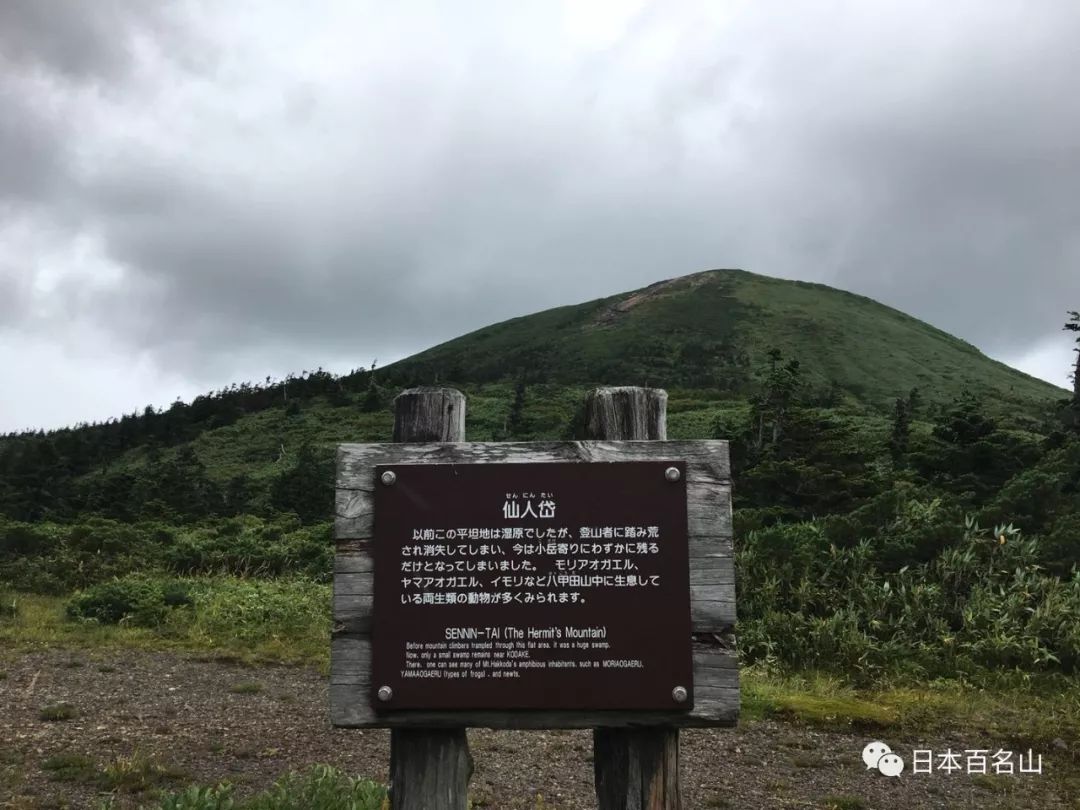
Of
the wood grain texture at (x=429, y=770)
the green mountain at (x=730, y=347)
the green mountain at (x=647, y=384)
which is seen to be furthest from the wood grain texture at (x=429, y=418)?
the green mountain at (x=730, y=347)

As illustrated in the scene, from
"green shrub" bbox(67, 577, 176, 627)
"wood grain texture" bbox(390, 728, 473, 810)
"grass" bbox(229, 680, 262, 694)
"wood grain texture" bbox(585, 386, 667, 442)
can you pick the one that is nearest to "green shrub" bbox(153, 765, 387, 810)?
"wood grain texture" bbox(390, 728, 473, 810)

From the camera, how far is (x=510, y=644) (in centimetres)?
266

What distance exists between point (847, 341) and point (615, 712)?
288ft

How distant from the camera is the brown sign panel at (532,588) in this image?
2.65 meters

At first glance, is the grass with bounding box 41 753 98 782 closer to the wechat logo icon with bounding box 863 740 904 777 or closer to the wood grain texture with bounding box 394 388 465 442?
the wood grain texture with bounding box 394 388 465 442

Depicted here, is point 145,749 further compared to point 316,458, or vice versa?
point 316,458

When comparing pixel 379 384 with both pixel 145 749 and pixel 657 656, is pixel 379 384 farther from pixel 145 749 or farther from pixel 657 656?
pixel 657 656

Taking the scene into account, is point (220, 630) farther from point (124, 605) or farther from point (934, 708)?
point (934, 708)

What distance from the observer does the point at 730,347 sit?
79.4 m

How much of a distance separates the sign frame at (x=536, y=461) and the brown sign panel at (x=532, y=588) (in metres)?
0.04

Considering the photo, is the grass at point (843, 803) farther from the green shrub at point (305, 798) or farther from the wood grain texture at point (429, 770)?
the wood grain texture at point (429, 770)

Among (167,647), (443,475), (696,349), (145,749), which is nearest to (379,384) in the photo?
(696,349)

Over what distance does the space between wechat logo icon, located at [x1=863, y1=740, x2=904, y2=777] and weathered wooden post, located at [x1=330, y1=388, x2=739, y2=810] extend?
4.13 meters

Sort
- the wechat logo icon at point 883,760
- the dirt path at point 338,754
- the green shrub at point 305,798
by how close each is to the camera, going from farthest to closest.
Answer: the wechat logo icon at point 883,760 → the dirt path at point 338,754 → the green shrub at point 305,798
